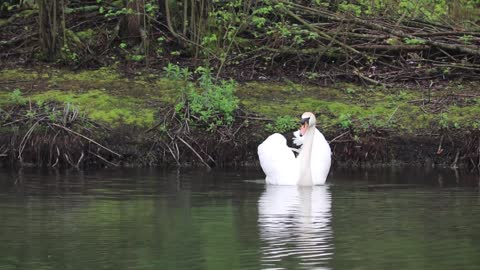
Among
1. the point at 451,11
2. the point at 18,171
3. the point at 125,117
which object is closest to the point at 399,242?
the point at 18,171

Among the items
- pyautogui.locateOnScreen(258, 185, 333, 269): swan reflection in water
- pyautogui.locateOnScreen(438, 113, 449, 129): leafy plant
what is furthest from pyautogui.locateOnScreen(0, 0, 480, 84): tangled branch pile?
pyautogui.locateOnScreen(258, 185, 333, 269): swan reflection in water

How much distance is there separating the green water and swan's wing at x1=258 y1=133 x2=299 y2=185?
279 millimetres

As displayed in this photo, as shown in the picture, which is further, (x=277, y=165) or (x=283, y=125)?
(x=283, y=125)

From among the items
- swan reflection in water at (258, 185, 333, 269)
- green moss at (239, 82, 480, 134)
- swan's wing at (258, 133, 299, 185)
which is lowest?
swan reflection in water at (258, 185, 333, 269)

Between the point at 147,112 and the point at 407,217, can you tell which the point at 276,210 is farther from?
the point at 147,112

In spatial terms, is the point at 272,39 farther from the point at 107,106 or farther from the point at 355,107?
the point at 107,106

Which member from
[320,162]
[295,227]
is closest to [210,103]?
[320,162]

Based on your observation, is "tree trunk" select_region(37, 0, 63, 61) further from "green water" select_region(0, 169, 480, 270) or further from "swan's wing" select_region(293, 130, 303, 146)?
"swan's wing" select_region(293, 130, 303, 146)

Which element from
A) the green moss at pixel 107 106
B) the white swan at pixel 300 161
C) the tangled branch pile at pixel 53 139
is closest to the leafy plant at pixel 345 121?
the white swan at pixel 300 161

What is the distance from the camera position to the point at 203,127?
17.9 m

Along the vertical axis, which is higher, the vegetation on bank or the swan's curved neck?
the vegetation on bank

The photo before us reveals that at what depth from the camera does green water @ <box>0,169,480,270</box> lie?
9.32m

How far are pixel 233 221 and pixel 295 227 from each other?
0.81m

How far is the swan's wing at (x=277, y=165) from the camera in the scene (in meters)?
15.5
